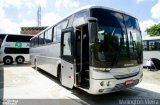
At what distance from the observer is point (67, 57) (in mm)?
7551

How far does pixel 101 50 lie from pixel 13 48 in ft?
58.6

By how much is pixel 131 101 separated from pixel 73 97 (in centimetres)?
205

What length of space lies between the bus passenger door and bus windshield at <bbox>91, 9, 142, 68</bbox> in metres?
1.43

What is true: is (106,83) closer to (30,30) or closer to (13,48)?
(13,48)

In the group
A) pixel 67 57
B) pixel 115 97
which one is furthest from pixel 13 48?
pixel 115 97

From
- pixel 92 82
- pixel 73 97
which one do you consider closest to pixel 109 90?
pixel 92 82

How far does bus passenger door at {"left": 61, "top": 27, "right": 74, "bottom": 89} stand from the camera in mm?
7180

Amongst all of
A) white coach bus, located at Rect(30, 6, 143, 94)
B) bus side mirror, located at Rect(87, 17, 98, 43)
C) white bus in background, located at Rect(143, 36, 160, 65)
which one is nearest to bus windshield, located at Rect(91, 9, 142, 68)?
white coach bus, located at Rect(30, 6, 143, 94)

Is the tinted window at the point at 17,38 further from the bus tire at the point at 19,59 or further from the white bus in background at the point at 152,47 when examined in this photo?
the white bus in background at the point at 152,47

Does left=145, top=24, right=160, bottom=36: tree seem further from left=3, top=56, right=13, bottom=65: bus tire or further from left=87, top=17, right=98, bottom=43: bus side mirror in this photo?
left=87, top=17, right=98, bottom=43: bus side mirror

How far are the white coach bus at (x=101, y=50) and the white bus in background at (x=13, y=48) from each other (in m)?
15.2

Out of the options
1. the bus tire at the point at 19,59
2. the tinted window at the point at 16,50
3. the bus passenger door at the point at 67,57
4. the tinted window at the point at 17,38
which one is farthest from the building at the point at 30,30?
the bus passenger door at the point at 67,57

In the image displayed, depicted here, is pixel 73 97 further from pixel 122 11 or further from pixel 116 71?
pixel 122 11

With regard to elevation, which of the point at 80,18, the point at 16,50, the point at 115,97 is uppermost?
the point at 80,18
